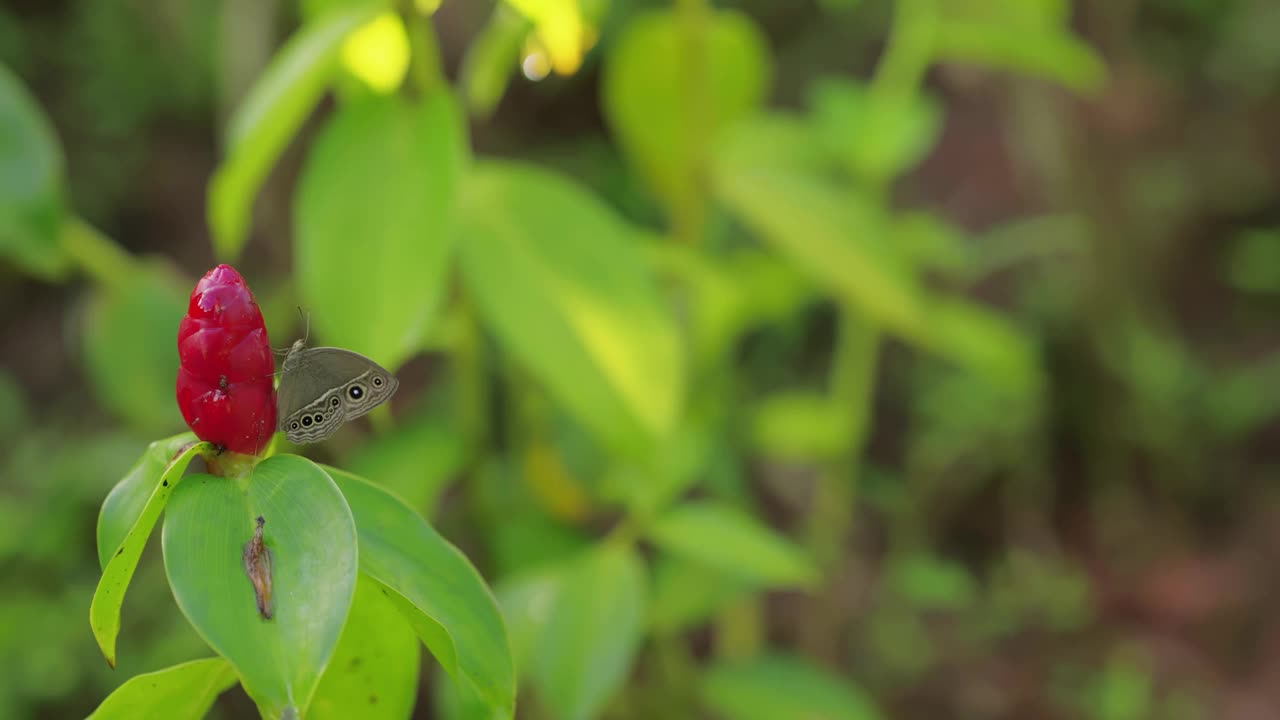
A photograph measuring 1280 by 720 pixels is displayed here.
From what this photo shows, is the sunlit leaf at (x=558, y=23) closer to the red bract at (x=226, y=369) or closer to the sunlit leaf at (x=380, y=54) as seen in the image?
the sunlit leaf at (x=380, y=54)

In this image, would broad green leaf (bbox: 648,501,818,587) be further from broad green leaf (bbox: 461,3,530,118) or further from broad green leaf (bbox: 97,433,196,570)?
broad green leaf (bbox: 97,433,196,570)

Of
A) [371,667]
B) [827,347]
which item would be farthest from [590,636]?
[827,347]

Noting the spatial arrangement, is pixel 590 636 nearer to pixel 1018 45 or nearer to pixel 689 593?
pixel 689 593

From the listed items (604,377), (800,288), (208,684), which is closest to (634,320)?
(604,377)

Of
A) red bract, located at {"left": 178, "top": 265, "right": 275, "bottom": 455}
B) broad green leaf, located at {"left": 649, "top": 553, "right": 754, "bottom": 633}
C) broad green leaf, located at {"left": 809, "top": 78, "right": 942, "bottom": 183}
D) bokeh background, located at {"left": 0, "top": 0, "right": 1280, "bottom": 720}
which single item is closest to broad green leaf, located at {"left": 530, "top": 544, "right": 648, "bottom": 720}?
bokeh background, located at {"left": 0, "top": 0, "right": 1280, "bottom": 720}

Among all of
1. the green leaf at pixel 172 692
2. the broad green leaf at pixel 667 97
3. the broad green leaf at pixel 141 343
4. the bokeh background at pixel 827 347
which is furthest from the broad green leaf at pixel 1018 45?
the green leaf at pixel 172 692

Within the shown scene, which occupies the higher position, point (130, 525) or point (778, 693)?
point (130, 525)
